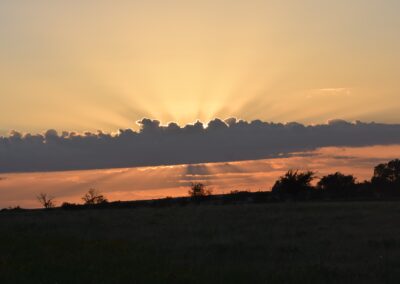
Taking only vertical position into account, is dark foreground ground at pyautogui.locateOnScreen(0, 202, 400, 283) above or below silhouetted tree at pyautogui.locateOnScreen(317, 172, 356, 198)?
below

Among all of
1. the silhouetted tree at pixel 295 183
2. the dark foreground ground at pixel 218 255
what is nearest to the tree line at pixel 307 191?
the silhouetted tree at pixel 295 183

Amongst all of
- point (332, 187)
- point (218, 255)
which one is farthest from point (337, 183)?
point (218, 255)

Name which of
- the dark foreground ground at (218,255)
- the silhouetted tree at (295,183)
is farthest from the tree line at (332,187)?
the dark foreground ground at (218,255)

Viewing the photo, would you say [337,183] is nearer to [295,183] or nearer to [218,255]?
[295,183]

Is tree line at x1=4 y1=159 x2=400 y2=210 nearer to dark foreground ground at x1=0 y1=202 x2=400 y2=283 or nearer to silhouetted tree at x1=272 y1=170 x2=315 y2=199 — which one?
silhouetted tree at x1=272 y1=170 x2=315 y2=199

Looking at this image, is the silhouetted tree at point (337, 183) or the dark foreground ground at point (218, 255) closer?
the dark foreground ground at point (218, 255)

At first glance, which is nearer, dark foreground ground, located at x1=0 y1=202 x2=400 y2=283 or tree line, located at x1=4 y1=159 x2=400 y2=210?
dark foreground ground, located at x1=0 y1=202 x2=400 y2=283

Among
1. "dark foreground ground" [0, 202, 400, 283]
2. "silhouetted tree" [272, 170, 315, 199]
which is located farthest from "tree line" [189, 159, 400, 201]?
"dark foreground ground" [0, 202, 400, 283]

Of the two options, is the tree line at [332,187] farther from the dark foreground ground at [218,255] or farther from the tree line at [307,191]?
the dark foreground ground at [218,255]

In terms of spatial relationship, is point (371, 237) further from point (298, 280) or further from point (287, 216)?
point (287, 216)

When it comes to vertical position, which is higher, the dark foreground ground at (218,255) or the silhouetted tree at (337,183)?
the silhouetted tree at (337,183)

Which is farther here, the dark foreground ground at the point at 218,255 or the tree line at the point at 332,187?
the tree line at the point at 332,187

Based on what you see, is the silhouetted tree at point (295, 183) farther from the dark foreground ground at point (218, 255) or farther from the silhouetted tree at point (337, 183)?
the dark foreground ground at point (218, 255)

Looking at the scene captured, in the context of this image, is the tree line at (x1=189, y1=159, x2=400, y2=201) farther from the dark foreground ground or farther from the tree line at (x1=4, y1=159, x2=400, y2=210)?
the dark foreground ground
